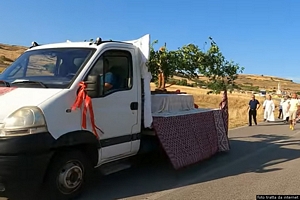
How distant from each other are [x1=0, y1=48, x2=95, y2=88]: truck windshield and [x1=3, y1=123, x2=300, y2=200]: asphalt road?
179 centimetres

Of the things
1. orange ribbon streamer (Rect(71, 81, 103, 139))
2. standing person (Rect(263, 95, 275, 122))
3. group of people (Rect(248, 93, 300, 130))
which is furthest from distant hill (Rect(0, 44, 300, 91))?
standing person (Rect(263, 95, 275, 122))

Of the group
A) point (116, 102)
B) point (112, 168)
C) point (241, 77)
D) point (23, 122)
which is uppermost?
point (241, 77)

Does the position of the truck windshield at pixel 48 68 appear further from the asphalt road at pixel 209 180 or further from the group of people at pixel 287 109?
the group of people at pixel 287 109

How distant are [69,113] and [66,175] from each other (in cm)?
86

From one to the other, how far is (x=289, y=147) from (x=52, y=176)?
8.24m

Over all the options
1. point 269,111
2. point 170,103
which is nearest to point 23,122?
point 170,103

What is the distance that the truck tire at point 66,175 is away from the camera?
489 centimetres

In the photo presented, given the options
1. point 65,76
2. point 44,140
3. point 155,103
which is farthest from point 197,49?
point 44,140

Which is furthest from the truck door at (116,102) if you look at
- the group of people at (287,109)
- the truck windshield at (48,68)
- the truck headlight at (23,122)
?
the group of people at (287,109)

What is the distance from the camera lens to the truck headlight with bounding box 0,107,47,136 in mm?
4493

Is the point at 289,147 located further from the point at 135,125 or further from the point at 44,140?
the point at 44,140

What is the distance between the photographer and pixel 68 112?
16.5ft

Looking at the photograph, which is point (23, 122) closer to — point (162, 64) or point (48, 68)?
point (48, 68)

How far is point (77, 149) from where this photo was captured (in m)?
5.32
